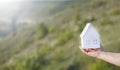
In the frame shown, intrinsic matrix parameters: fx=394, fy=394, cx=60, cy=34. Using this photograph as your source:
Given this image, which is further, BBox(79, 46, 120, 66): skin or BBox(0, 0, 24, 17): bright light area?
BBox(0, 0, 24, 17): bright light area

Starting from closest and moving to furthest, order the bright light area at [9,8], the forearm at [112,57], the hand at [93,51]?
1. the forearm at [112,57]
2. the hand at [93,51]
3. the bright light area at [9,8]

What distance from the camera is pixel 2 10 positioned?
192m

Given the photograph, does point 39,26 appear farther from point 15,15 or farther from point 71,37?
point 15,15

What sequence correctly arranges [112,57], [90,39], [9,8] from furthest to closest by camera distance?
[9,8] → [90,39] → [112,57]

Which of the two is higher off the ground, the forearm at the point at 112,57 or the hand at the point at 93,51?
the hand at the point at 93,51

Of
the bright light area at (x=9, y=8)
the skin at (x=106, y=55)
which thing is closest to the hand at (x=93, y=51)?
the skin at (x=106, y=55)

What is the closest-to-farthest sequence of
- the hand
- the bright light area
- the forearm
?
1. the forearm
2. the hand
3. the bright light area

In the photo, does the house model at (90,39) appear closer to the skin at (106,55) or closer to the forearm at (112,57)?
the skin at (106,55)

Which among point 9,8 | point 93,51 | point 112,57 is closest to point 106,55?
point 112,57

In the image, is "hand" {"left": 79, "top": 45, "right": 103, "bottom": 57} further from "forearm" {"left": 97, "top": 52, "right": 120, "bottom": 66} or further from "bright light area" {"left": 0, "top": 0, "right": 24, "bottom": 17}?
"bright light area" {"left": 0, "top": 0, "right": 24, "bottom": 17}

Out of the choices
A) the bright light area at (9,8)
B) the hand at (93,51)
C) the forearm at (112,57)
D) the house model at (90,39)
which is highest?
the house model at (90,39)

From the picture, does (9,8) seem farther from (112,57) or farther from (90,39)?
(112,57)

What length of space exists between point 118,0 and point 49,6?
109822 millimetres

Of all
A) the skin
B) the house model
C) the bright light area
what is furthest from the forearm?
the bright light area
